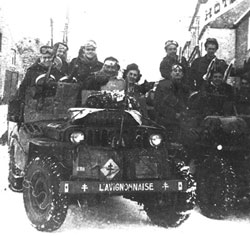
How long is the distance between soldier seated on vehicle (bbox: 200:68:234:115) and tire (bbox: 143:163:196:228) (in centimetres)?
204

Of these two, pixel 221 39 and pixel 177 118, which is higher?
pixel 221 39

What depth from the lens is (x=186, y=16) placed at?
44.7m

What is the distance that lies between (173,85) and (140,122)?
8.10 ft

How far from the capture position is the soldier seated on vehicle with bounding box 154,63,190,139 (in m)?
8.47

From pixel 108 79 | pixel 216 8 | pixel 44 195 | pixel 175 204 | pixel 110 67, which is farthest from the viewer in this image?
pixel 216 8

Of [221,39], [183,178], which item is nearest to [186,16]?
[221,39]

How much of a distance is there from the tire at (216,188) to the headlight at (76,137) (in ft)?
7.67

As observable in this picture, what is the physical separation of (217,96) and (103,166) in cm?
307

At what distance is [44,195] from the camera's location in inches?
246

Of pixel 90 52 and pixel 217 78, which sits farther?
pixel 90 52

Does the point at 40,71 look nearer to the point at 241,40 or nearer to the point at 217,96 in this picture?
the point at 217,96

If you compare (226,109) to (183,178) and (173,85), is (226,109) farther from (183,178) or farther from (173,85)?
(183,178)

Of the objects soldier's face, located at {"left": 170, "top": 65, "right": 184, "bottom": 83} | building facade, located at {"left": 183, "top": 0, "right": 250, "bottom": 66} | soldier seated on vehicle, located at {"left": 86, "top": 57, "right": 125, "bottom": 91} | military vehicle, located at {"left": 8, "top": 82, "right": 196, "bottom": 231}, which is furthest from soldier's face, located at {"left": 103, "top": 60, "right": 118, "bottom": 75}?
building facade, located at {"left": 183, "top": 0, "right": 250, "bottom": 66}

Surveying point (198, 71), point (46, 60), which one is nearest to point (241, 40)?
point (198, 71)
